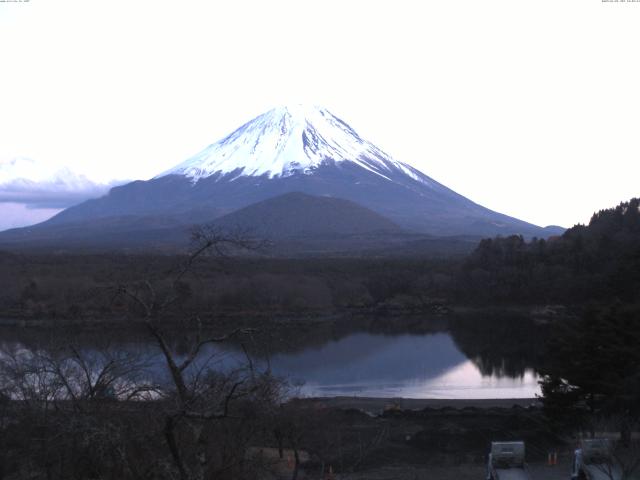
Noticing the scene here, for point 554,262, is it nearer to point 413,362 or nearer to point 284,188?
point 413,362

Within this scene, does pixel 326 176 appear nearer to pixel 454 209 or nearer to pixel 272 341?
pixel 454 209

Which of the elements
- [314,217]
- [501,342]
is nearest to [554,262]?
[501,342]

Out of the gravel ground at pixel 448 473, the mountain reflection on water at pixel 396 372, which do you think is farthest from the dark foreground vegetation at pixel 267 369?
the mountain reflection on water at pixel 396 372

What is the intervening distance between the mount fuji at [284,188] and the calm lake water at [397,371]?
50623mm

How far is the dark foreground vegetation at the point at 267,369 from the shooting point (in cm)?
388

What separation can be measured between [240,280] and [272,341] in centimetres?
2862

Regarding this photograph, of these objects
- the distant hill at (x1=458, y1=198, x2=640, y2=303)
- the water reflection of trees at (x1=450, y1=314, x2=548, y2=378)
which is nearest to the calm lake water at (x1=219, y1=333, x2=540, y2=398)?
the water reflection of trees at (x1=450, y1=314, x2=548, y2=378)

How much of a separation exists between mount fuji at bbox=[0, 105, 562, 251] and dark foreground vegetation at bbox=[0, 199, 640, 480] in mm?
38262

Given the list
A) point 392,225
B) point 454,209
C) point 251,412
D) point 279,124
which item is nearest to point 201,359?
point 251,412

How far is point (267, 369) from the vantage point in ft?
14.6

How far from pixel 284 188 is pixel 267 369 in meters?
80.3

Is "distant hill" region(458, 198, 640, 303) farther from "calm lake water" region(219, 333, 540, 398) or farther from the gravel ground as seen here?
the gravel ground

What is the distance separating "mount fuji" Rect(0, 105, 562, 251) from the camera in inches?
3044

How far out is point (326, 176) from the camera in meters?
87.6
